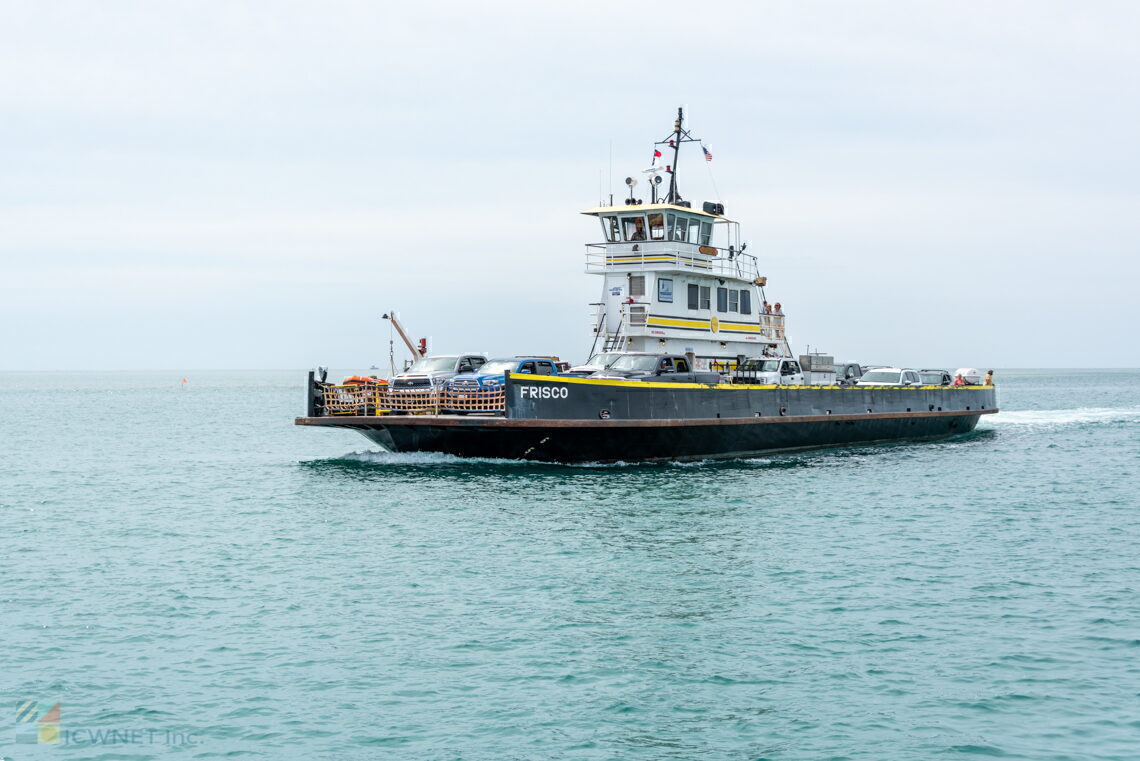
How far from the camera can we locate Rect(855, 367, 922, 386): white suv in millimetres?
39719

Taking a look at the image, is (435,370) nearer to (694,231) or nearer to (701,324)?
(701,324)

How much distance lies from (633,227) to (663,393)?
906cm

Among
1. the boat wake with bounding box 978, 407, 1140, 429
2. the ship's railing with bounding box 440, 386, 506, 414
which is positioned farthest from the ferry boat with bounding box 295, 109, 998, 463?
the boat wake with bounding box 978, 407, 1140, 429

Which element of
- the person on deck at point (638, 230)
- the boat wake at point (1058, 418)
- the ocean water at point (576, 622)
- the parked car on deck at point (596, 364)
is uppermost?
the person on deck at point (638, 230)

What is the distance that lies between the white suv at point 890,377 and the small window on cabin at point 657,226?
10783 mm

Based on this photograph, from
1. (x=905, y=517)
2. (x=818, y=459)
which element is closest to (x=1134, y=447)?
(x=818, y=459)

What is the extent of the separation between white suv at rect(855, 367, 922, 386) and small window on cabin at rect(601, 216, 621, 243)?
11713 mm

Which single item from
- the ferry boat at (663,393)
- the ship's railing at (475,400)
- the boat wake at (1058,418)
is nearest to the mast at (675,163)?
the ferry boat at (663,393)

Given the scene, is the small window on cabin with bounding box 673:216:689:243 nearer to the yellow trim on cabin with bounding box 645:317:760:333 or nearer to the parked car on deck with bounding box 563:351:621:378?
the yellow trim on cabin with bounding box 645:317:760:333

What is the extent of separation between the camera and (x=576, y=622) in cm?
1295

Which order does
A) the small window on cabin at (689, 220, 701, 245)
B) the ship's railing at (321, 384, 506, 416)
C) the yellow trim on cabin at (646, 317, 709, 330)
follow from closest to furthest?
1. the ship's railing at (321, 384, 506, 416)
2. the yellow trim on cabin at (646, 317, 709, 330)
3. the small window on cabin at (689, 220, 701, 245)

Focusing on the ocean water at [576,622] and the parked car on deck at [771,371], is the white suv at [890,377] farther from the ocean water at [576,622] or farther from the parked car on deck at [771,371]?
the ocean water at [576,622]

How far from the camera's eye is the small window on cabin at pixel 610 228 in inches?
1375

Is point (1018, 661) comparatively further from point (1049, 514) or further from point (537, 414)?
point (537, 414)
